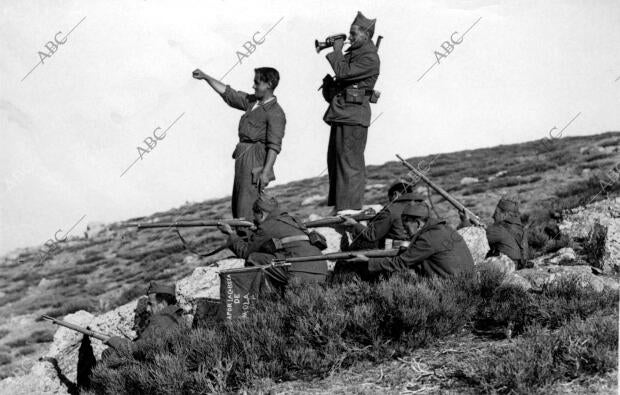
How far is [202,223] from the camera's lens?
1034 centimetres

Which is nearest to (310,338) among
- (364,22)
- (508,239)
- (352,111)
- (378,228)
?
(378,228)

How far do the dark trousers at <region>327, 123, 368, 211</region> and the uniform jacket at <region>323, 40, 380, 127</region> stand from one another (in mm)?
133

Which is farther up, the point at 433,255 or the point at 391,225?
the point at 391,225

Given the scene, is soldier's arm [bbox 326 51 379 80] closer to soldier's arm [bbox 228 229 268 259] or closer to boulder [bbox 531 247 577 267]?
soldier's arm [bbox 228 229 268 259]

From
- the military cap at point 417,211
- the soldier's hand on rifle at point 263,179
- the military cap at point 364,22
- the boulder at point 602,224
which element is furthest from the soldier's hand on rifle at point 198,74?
the boulder at point 602,224

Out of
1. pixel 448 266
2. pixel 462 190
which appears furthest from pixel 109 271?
pixel 448 266

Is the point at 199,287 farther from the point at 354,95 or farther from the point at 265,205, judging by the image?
the point at 354,95

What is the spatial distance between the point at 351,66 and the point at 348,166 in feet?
4.47

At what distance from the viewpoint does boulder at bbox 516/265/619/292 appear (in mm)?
7156

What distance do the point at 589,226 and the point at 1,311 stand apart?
1346cm

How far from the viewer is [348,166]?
33.7ft

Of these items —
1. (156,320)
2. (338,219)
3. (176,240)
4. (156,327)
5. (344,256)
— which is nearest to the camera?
(344,256)

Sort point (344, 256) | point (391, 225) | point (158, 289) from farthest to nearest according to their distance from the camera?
point (391, 225) < point (158, 289) < point (344, 256)

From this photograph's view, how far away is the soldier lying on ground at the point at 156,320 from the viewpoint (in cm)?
771
